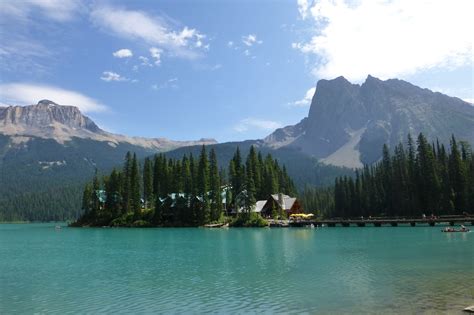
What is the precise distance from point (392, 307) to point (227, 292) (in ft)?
38.0

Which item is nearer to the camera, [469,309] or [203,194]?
[469,309]

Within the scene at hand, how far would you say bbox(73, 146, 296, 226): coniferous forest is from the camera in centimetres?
12925

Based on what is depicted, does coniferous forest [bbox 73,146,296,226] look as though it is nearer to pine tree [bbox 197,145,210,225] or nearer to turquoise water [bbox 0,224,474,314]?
pine tree [bbox 197,145,210,225]

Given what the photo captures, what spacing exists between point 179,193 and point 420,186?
257 ft

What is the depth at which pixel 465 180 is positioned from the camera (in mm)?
119188

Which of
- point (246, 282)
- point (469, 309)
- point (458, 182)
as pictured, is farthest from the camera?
point (458, 182)

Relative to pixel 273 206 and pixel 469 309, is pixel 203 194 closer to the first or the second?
pixel 273 206

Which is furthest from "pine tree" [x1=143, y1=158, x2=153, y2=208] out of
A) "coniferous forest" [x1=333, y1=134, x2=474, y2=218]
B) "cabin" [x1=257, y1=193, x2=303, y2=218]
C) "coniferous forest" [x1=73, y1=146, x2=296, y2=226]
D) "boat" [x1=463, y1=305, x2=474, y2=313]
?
"boat" [x1=463, y1=305, x2=474, y2=313]

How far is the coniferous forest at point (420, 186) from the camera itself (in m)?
121

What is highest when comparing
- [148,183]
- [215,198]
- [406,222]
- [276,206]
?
[148,183]

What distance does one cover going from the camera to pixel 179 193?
13500cm

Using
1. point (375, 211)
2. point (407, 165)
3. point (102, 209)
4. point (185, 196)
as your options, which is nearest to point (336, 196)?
point (375, 211)

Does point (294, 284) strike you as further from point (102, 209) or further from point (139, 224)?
point (102, 209)

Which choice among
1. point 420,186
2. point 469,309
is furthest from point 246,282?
point 420,186
